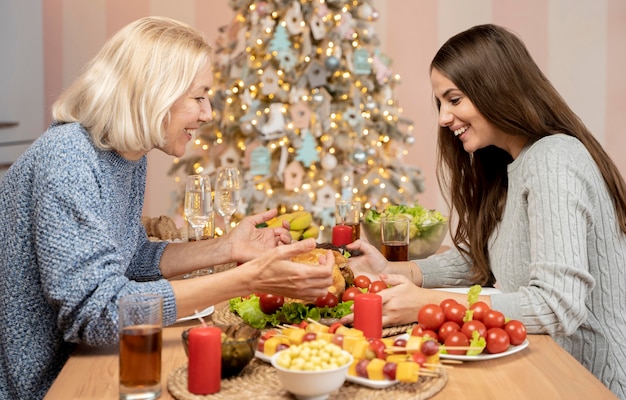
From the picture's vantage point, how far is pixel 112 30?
609cm

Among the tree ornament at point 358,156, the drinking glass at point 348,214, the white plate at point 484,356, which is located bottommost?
the white plate at point 484,356

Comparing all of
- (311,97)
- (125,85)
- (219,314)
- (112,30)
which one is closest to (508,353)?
(219,314)

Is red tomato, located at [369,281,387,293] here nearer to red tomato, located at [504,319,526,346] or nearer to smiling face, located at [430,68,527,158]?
red tomato, located at [504,319,526,346]

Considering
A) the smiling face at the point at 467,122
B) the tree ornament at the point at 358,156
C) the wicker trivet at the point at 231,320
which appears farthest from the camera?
the tree ornament at the point at 358,156

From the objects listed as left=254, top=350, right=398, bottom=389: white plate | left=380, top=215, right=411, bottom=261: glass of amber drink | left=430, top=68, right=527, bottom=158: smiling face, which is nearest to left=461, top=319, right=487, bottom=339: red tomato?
left=254, top=350, right=398, bottom=389: white plate

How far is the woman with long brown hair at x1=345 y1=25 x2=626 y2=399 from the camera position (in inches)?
75.8

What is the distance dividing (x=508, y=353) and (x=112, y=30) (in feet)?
16.9

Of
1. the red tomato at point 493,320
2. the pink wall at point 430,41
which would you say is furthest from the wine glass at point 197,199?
the pink wall at point 430,41

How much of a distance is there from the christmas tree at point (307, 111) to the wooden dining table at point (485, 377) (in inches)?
133

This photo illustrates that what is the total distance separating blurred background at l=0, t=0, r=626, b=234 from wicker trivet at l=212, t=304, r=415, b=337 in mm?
3887

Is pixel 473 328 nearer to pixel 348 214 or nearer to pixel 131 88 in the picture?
pixel 131 88

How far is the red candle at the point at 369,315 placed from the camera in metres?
1.72

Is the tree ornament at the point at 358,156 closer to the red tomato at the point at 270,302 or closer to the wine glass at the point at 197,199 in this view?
the wine glass at the point at 197,199

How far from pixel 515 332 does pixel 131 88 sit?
1.08 metres
